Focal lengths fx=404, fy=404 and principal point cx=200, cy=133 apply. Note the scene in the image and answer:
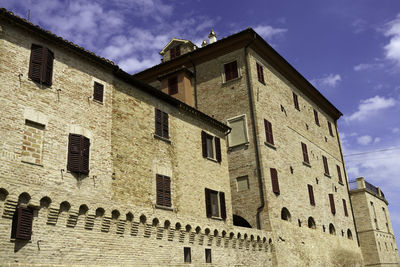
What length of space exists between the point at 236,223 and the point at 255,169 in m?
3.56

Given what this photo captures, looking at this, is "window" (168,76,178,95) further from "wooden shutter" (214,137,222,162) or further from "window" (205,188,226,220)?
"window" (205,188,226,220)

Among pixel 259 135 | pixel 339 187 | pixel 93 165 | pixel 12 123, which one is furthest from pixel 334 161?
pixel 12 123

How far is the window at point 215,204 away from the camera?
18984mm

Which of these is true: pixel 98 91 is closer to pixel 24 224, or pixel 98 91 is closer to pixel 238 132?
pixel 24 224

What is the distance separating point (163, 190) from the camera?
16688 millimetres

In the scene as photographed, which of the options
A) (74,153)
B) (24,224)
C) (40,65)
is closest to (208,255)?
(74,153)

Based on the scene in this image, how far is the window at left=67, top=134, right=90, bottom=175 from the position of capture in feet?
43.7

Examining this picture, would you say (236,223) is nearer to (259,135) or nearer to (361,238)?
(259,135)

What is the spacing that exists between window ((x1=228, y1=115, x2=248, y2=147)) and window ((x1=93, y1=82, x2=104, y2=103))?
10985 millimetres

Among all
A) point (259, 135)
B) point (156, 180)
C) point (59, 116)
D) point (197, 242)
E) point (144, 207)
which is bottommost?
point (197, 242)

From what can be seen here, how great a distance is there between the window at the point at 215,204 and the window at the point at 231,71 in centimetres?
881

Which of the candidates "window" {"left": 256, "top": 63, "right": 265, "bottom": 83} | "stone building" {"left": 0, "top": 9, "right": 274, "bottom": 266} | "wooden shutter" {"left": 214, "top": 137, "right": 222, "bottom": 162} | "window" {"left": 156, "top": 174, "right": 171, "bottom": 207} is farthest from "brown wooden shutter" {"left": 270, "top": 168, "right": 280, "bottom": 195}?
"window" {"left": 156, "top": 174, "right": 171, "bottom": 207}

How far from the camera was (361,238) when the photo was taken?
118ft

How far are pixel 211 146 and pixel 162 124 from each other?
3.89 m
